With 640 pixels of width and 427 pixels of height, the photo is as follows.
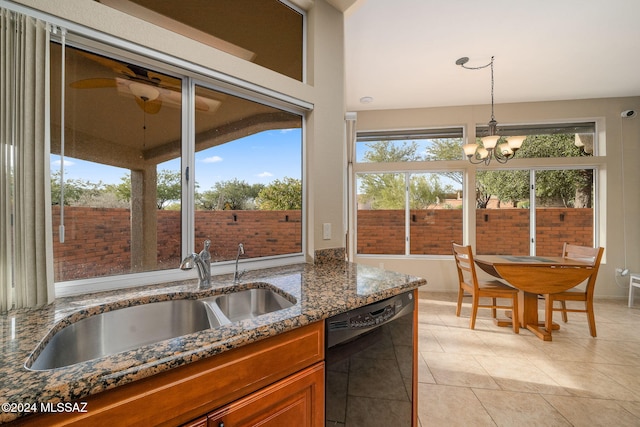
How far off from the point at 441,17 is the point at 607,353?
10.9 feet

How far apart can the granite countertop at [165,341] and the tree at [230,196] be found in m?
0.45

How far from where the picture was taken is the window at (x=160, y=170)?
1.13m

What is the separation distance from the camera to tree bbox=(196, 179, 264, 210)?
1498 millimetres

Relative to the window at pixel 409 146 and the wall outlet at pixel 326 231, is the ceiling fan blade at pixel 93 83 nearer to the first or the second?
the wall outlet at pixel 326 231

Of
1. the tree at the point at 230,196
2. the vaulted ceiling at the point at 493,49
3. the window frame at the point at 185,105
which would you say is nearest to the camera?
the window frame at the point at 185,105

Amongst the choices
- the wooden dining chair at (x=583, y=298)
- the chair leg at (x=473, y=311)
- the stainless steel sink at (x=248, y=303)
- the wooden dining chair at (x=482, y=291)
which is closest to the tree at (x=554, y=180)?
the wooden dining chair at (x=583, y=298)

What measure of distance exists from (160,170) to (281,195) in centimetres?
76

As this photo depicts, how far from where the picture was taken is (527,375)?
6.20 feet

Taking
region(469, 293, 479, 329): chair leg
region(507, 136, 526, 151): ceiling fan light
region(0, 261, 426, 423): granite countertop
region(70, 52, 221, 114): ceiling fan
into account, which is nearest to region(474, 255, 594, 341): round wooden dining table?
region(469, 293, 479, 329): chair leg

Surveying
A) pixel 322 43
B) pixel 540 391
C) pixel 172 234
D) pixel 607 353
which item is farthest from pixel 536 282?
pixel 172 234

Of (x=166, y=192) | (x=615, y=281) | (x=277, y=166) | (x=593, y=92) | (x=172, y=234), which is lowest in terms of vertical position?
(x=615, y=281)

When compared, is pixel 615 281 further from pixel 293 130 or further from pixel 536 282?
pixel 293 130

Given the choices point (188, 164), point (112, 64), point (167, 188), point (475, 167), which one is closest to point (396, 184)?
point (475, 167)

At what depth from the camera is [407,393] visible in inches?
48.3
